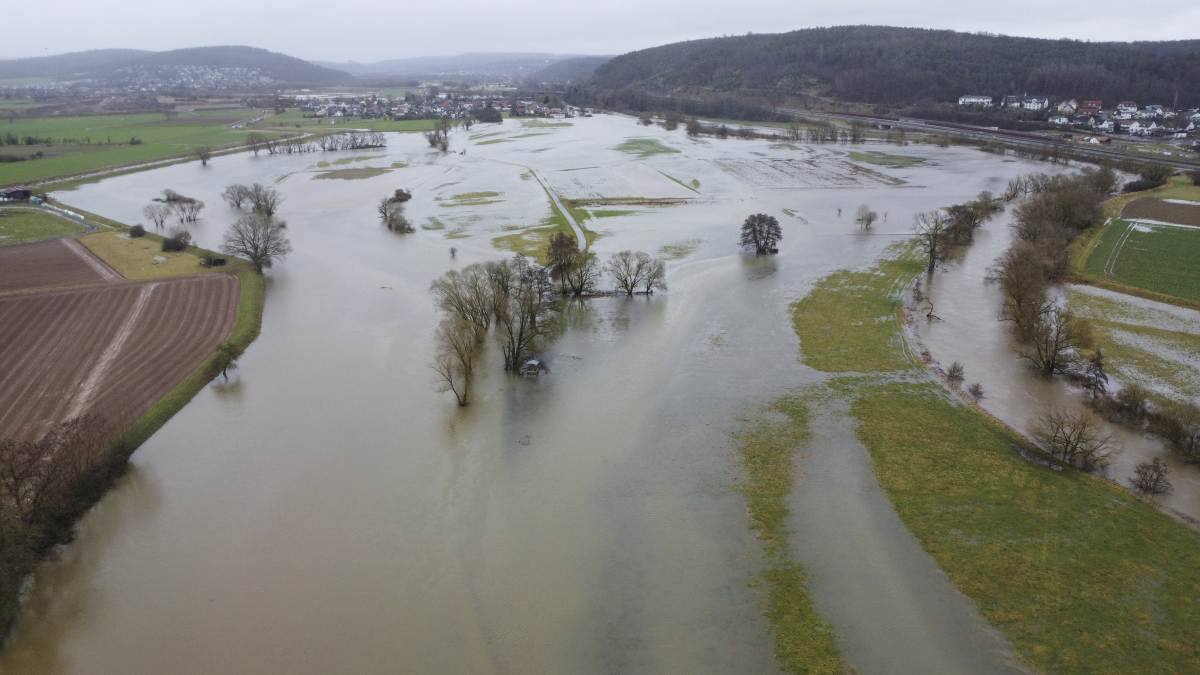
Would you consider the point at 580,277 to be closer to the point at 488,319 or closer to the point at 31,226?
the point at 488,319

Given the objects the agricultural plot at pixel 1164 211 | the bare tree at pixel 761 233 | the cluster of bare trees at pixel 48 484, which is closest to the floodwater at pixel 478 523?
the cluster of bare trees at pixel 48 484

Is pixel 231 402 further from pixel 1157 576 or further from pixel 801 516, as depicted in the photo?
pixel 1157 576

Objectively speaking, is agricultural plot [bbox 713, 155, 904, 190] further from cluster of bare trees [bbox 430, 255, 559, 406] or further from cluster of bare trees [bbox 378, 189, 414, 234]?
cluster of bare trees [bbox 430, 255, 559, 406]

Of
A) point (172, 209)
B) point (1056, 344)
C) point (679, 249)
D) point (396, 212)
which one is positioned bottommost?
point (1056, 344)

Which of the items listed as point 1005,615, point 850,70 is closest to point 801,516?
point 1005,615

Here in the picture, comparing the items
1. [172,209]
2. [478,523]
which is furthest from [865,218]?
[172,209]

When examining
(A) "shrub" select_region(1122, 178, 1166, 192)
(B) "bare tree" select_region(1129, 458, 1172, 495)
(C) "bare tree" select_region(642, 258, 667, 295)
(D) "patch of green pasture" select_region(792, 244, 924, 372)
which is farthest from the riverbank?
(A) "shrub" select_region(1122, 178, 1166, 192)
